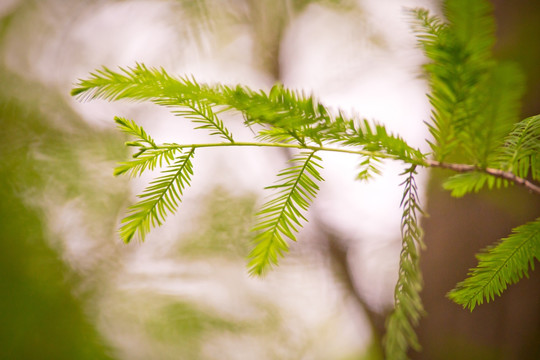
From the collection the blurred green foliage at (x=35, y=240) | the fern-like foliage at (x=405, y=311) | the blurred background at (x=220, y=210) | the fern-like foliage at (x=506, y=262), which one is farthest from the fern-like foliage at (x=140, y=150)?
the blurred green foliage at (x=35, y=240)

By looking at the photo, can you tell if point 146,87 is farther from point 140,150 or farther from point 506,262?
point 506,262

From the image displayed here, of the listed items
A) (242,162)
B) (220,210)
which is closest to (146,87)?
(220,210)

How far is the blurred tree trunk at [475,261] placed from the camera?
0.83 metres

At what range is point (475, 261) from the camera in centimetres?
94

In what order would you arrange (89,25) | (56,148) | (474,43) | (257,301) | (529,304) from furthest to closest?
(257,301)
(89,25)
(56,148)
(529,304)
(474,43)

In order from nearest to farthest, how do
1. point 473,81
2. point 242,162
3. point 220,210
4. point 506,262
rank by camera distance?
1. point 473,81
2. point 506,262
3. point 220,210
4. point 242,162

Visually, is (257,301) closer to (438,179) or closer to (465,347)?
(465,347)

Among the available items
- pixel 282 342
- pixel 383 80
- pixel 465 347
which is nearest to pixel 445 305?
pixel 465 347

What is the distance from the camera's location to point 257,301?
1.30 metres

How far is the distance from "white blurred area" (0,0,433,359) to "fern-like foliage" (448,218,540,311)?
84cm

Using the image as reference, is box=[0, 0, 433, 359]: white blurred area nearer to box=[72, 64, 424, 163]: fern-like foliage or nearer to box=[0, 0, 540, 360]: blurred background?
box=[0, 0, 540, 360]: blurred background

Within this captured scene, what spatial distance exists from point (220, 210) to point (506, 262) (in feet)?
3.51

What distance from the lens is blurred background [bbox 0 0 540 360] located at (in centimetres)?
91

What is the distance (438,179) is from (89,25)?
154 centimetres
